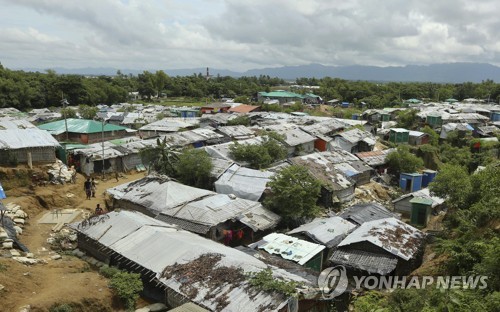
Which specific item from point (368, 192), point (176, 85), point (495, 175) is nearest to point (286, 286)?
point (495, 175)

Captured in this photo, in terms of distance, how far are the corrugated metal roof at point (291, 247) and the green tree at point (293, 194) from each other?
3.89 m

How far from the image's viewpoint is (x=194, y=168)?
26.0 m

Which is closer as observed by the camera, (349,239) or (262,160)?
(349,239)

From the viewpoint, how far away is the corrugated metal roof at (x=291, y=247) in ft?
51.9

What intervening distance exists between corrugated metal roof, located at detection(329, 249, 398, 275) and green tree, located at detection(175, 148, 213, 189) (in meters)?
11.9

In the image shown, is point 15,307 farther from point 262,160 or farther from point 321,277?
point 262,160

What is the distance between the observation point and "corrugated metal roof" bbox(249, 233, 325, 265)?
51.9 ft

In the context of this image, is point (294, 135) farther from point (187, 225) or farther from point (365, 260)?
point (365, 260)

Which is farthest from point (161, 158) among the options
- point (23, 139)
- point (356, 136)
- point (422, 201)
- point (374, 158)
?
point (356, 136)

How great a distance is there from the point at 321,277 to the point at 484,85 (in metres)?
108

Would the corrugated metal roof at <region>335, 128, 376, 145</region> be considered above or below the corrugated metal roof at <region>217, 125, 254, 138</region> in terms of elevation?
below

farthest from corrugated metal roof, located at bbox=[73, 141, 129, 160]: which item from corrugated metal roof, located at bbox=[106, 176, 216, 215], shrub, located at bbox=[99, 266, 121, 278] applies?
shrub, located at bbox=[99, 266, 121, 278]

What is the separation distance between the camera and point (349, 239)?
17344 millimetres

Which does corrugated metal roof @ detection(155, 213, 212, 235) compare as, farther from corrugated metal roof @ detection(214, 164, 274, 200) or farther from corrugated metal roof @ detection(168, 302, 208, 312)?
corrugated metal roof @ detection(168, 302, 208, 312)
